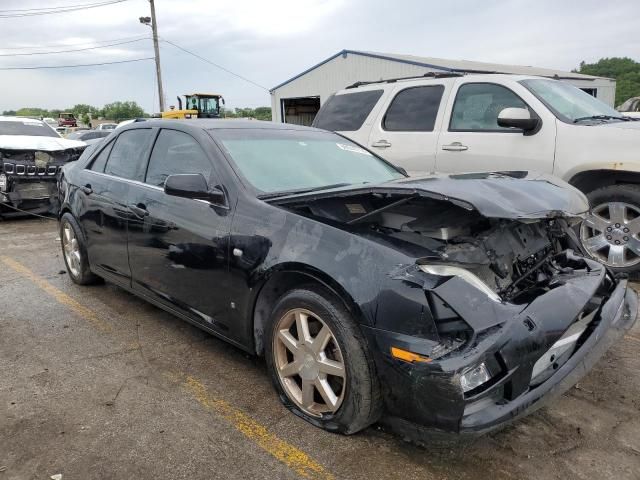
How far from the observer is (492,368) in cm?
215

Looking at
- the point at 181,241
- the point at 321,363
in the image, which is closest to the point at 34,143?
the point at 181,241

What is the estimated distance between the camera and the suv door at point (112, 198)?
405 centimetres

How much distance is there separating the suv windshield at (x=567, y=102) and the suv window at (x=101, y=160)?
4214mm

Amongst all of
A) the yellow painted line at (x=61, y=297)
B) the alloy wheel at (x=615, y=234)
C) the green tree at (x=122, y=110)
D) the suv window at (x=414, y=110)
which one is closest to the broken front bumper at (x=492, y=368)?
the yellow painted line at (x=61, y=297)

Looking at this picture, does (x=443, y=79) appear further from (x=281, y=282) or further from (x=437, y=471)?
(x=437, y=471)

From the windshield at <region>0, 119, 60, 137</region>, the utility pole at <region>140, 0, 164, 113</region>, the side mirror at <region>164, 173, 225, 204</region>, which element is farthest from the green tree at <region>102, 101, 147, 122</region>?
the side mirror at <region>164, 173, 225, 204</region>

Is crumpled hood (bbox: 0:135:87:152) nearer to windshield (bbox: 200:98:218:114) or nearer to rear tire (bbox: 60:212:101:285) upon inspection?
→ rear tire (bbox: 60:212:101:285)

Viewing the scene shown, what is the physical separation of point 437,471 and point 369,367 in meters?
0.57

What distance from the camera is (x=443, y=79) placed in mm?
5973

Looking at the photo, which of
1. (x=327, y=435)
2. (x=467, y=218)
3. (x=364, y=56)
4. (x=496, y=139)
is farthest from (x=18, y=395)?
(x=364, y=56)

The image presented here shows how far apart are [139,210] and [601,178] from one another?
4214mm

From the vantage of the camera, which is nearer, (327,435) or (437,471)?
(437,471)

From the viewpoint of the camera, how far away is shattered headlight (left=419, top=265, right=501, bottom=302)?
229 cm

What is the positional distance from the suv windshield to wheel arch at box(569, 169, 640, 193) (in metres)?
0.56
